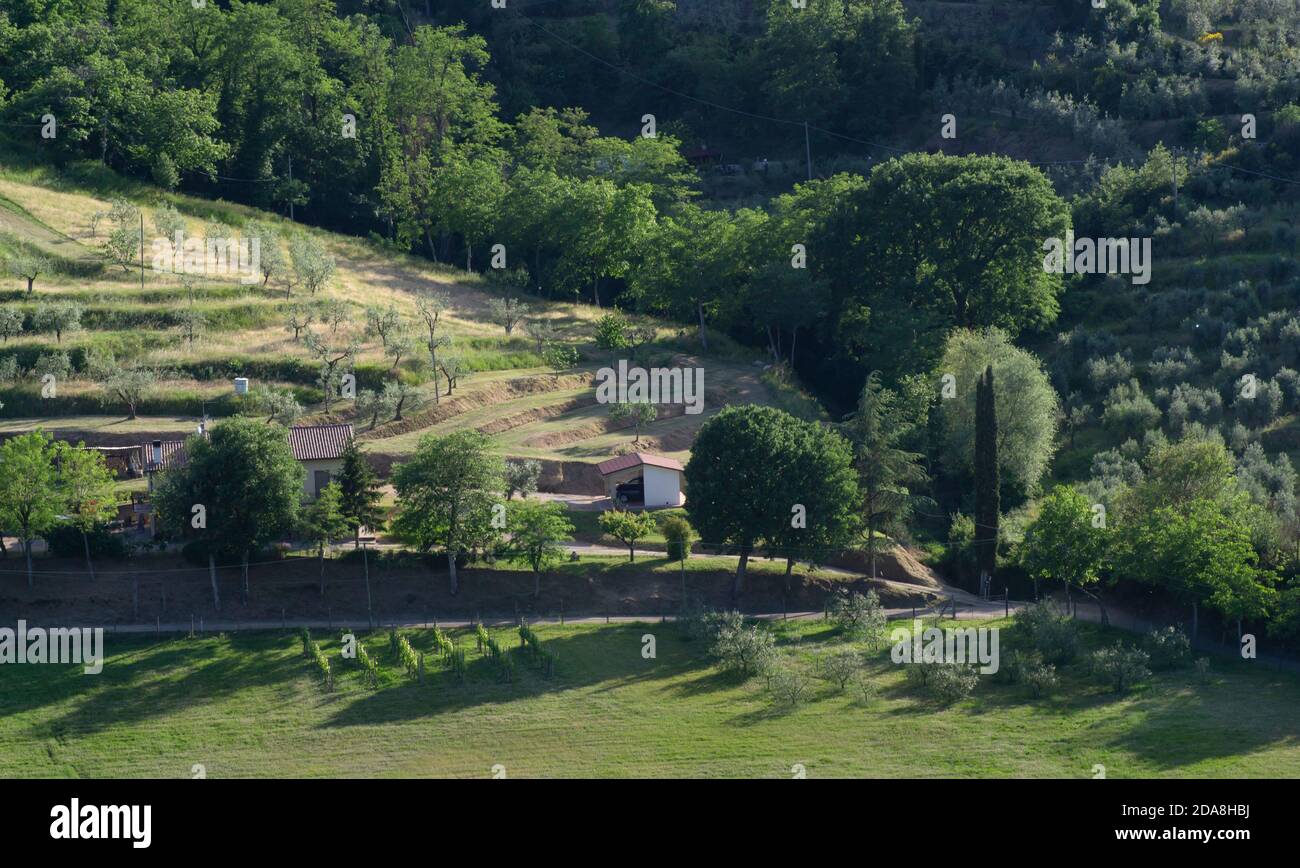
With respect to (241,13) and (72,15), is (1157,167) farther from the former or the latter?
(72,15)

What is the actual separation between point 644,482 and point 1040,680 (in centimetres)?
2130

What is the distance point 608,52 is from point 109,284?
2248 inches

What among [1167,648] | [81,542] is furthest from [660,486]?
[81,542]

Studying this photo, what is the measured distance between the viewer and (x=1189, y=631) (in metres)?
63.3

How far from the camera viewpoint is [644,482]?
72500 millimetres

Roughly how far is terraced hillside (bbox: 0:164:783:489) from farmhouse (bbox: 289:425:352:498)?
3.20 meters

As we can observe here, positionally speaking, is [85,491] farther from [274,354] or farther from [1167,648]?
[1167,648]

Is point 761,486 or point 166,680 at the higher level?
point 761,486
